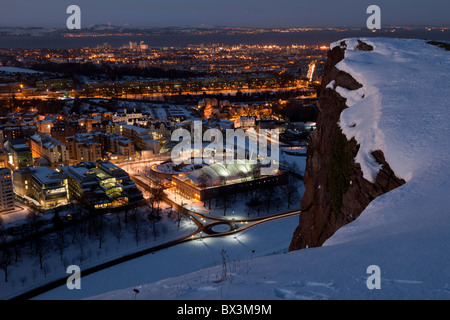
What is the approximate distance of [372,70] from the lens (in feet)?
12.7

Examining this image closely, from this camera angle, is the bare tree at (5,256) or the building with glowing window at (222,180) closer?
the bare tree at (5,256)

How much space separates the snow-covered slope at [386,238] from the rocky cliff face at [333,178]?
0.11 metres

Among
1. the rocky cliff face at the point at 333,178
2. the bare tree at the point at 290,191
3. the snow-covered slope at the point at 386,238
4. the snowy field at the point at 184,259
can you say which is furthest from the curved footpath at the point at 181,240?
the snow-covered slope at the point at 386,238

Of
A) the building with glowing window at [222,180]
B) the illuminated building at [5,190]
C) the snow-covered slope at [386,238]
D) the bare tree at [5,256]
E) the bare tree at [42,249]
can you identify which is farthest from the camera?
the building with glowing window at [222,180]

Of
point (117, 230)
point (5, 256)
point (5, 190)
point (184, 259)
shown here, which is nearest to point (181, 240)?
point (184, 259)

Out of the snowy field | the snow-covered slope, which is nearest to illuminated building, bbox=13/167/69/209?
the snowy field

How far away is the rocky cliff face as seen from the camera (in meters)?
2.70

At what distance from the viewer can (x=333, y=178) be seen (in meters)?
3.25

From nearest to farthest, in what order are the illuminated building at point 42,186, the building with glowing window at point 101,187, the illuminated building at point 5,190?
the illuminated building at point 5,190 → the illuminated building at point 42,186 → the building with glowing window at point 101,187

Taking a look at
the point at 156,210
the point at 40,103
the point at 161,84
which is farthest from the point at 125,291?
the point at 161,84

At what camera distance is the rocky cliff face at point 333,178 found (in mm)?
2695

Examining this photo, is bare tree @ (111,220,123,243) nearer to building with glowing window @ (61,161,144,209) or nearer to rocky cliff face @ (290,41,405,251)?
building with glowing window @ (61,161,144,209)

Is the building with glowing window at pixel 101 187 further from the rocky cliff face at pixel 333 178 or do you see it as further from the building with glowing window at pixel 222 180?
the rocky cliff face at pixel 333 178

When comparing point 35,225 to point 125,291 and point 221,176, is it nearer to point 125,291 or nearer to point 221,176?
point 221,176
